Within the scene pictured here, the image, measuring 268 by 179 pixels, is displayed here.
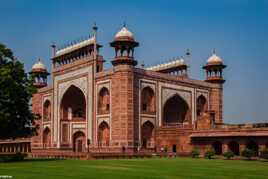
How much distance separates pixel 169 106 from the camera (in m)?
45.3

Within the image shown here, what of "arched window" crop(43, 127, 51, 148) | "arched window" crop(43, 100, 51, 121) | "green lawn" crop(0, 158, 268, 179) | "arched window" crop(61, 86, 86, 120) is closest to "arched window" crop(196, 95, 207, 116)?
"arched window" crop(61, 86, 86, 120)

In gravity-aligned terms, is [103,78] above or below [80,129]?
above

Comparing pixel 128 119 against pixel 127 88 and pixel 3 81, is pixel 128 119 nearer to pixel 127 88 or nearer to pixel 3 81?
pixel 127 88

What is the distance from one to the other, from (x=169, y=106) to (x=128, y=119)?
9647 millimetres

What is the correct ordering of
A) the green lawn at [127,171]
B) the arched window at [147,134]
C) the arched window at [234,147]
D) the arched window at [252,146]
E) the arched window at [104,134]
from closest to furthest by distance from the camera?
the green lawn at [127,171] < the arched window at [252,146] < the arched window at [234,147] < the arched window at [147,134] < the arched window at [104,134]

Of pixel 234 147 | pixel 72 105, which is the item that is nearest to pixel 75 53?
pixel 72 105

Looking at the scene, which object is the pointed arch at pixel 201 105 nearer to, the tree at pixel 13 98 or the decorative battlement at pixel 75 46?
the decorative battlement at pixel 75 46

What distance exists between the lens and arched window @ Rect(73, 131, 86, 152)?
4319 cm

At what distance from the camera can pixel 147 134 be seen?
128 feet

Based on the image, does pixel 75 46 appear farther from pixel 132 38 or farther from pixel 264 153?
pixel 264 153

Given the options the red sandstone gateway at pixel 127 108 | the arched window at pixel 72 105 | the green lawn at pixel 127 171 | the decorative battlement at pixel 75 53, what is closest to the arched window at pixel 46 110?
the red sandstone gateway at pixel 127 108

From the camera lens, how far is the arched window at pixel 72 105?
46344 millimetres

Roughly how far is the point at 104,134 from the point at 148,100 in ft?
16.2

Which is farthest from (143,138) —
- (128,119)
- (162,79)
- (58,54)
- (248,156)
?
(58,54)
